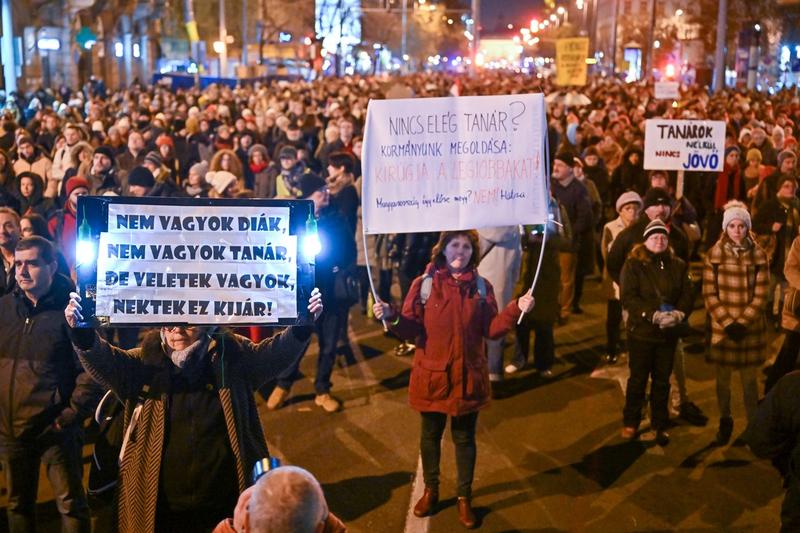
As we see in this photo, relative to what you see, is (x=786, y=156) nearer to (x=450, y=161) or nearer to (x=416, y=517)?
(x=450, y=161)

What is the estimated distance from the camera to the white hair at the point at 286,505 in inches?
109

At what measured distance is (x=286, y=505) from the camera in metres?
2.79

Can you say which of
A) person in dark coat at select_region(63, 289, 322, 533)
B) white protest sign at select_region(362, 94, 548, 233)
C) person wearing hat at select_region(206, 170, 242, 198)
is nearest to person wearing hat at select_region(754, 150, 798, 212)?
person wearing hat at select_region(206, 170, 242, 198)

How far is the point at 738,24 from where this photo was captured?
45969 mm

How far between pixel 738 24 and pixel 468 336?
44.9 meters

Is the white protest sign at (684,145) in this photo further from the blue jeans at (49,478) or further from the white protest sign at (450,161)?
the blue jeans at (49,478)

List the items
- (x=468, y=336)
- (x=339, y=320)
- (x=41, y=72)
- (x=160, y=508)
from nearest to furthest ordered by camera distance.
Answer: (x=160, y=508) < (x=468, y=336) < (x=339, y=320) < (x=41, y=72)

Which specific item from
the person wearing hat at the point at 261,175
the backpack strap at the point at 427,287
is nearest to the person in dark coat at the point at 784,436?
the backpack strap at the point at 427,287

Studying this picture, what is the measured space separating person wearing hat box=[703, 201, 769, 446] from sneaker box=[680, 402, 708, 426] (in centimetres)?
43

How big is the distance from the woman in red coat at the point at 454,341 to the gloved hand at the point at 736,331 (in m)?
1.95

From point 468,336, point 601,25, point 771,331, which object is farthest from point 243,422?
point 601,25

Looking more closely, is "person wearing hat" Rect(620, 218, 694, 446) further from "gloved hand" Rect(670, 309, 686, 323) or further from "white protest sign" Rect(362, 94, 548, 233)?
"white protest sign" Rect(362, 94, 548, 233)

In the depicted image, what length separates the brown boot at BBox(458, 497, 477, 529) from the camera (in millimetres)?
5613

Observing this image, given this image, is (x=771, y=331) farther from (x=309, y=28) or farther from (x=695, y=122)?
(x=309, y=28)
